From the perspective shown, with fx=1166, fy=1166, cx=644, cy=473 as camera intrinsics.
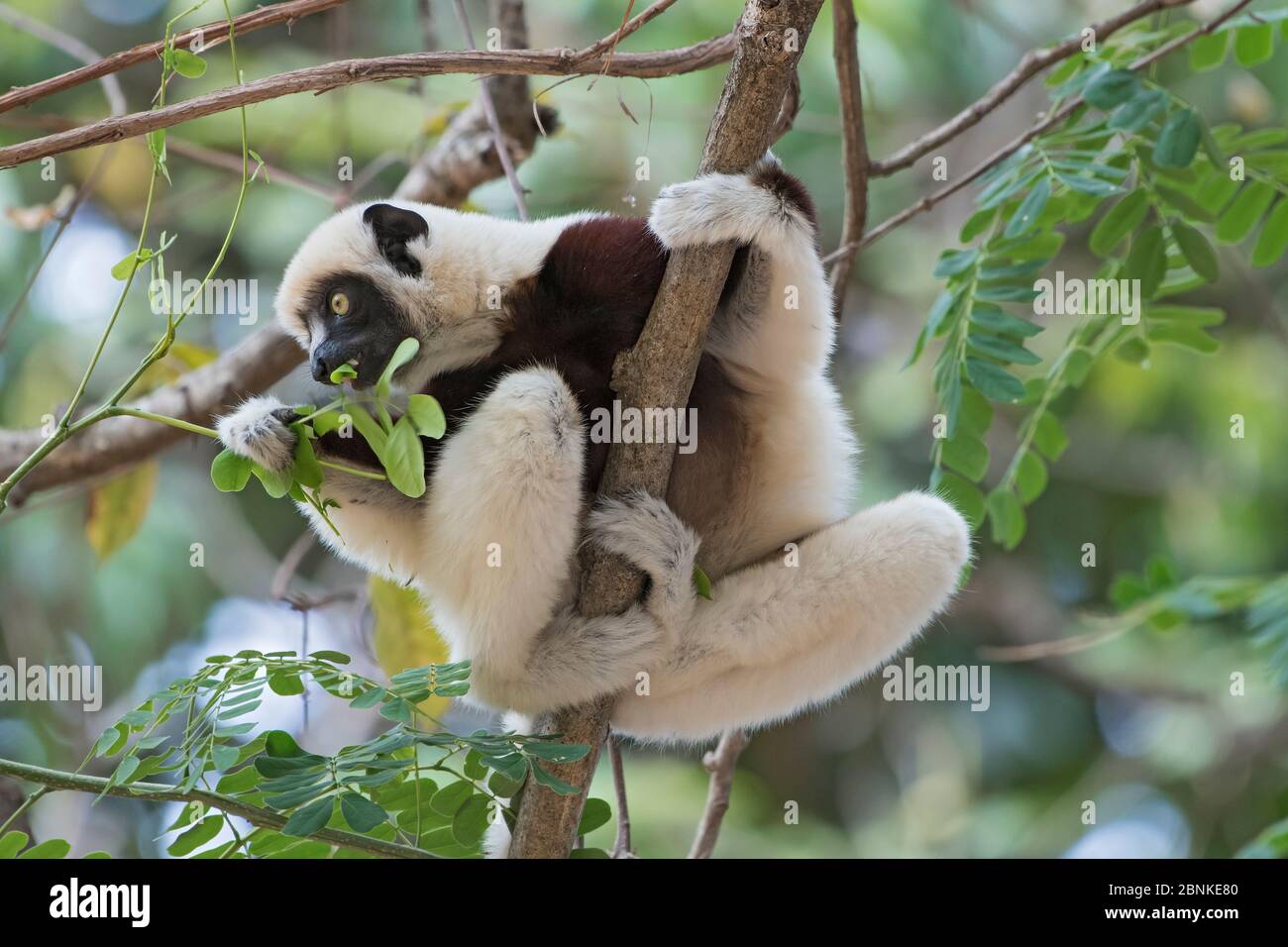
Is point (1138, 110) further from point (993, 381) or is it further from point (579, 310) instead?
point (579, 310)

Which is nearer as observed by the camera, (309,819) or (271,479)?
(309,819)

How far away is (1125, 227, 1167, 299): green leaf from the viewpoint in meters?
4.38

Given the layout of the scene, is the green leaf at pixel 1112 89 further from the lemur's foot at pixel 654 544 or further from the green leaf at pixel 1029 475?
the lemur's foot at pixel 654 544

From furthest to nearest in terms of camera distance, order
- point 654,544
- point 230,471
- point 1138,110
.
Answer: point 1138,110 < point 654,544 < point 230,471

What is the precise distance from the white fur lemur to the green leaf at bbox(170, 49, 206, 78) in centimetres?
100

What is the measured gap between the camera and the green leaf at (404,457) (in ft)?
9.16

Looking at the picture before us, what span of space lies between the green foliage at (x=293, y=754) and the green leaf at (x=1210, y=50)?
3771 mm

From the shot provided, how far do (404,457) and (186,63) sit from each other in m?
1.40

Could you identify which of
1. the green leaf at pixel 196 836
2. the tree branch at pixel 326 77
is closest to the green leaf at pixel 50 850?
the green leaf at pixel 196 836

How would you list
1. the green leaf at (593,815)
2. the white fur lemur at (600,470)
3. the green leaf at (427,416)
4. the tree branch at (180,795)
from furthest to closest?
1. the green leaf at (593,815)
2. the white fur lemur at (600,470)
3. the tree branch at (180,795)
4. the green leaf at (427,416)

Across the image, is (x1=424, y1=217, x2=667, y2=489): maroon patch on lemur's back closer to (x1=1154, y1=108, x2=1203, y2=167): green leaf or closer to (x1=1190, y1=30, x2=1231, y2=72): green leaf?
→ (x1=1154, y1=108, x2=1203, y2=167): green leaf

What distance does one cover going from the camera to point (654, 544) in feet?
12.3

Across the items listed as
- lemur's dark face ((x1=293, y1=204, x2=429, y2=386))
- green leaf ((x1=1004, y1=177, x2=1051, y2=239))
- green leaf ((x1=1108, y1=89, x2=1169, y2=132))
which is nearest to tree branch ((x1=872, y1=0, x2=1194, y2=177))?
green leaf ((x1=1004, y1=177, x2=1051, y2=239))

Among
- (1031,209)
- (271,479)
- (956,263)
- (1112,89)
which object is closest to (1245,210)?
(1112,89)
